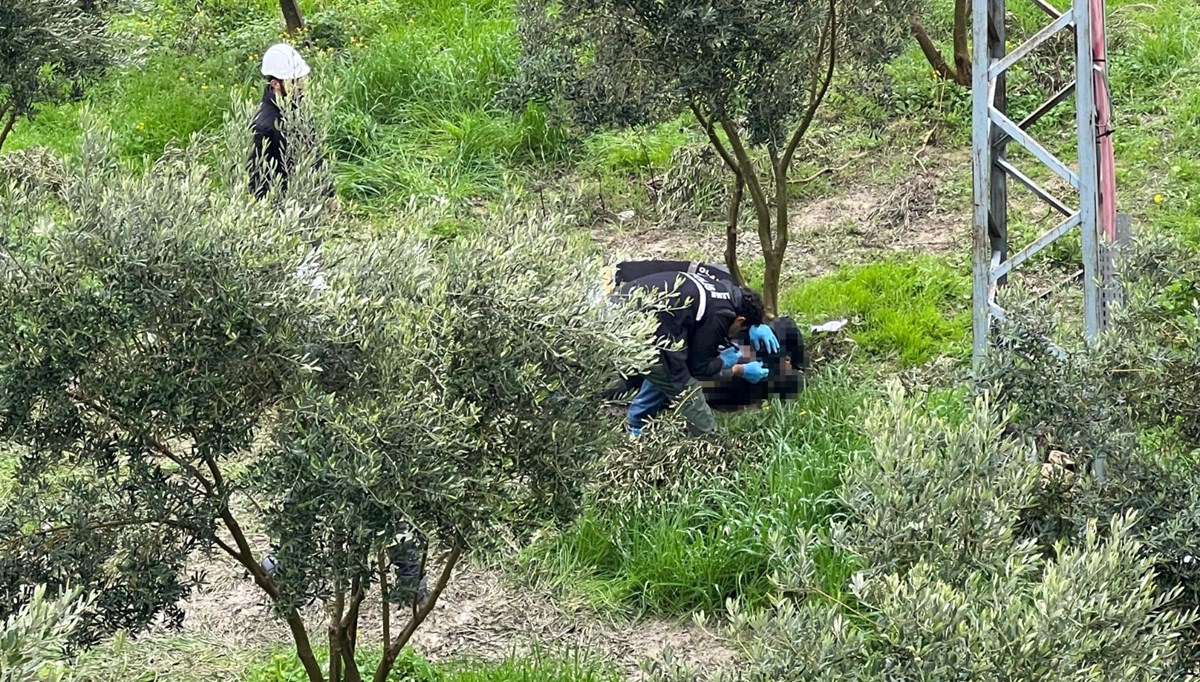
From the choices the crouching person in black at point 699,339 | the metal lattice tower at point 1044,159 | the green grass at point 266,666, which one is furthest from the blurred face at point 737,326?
the green grass at point 266,666

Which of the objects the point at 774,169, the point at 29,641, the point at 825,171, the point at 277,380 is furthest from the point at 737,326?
the point at 29,641

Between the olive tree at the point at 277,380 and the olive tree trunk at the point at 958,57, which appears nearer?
the olive tree at the point at 277,380

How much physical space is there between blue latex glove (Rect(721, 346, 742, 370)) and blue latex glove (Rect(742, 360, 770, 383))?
67 mm

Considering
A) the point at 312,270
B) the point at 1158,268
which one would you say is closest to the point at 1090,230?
the point at 1158,268

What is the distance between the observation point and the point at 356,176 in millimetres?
12094

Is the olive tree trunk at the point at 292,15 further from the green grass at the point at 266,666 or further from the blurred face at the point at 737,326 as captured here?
the green grass at the point at 266,666

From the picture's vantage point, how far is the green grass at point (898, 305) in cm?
889

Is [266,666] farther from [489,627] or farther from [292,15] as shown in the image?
[292,15]

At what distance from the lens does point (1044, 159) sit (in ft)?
19.3

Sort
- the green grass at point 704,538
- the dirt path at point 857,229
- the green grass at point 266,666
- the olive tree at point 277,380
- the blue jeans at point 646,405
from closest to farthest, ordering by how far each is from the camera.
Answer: the olive tree at point 277,380
the green grass at point 266,666
the green grass at point 704,538
the blue jeans at point 646,405
the dirt path at point 857,229

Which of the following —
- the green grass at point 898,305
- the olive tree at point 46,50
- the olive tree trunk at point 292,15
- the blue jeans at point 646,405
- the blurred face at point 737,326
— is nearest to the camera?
the blurred face at point 737,326

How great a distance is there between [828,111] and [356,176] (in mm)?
4552

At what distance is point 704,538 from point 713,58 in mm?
2623

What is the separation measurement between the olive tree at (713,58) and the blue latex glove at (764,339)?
783 millimetres
